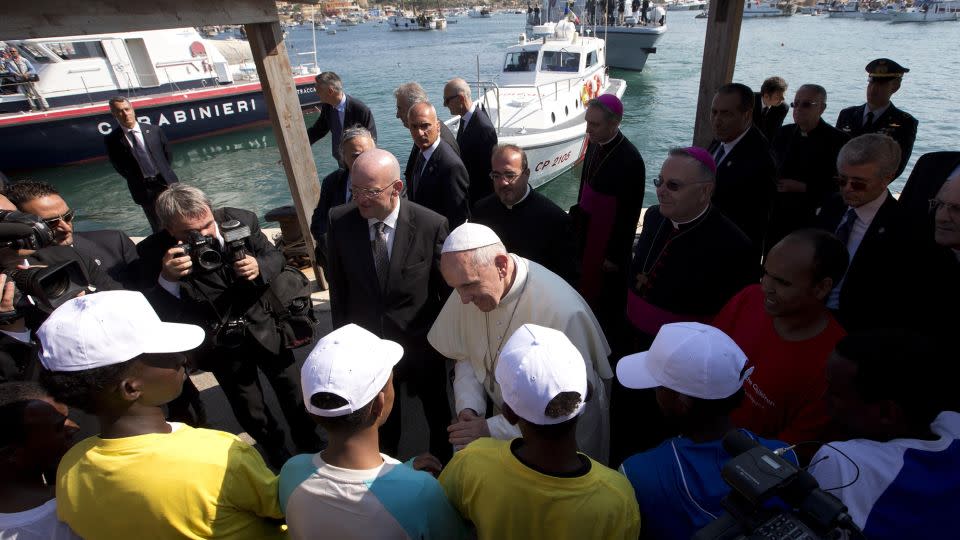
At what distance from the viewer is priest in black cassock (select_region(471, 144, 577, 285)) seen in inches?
129

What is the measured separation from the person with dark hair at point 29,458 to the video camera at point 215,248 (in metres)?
0.88

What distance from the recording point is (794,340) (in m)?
1.96

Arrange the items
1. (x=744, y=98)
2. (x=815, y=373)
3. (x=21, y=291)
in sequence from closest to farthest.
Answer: (x=815, y=373) < (x=21, y=291) < (x=744, y=98)

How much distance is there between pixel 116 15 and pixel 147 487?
9.45 ft

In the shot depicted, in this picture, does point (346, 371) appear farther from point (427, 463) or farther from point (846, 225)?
point (846, 225)

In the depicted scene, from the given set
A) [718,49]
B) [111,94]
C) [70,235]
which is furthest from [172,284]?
[111,94]

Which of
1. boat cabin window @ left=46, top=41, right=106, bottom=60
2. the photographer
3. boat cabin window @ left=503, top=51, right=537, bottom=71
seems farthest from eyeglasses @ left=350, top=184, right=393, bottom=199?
boat cabin window @ left=46, top=41, right=106, bottom=60

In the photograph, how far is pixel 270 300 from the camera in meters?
2.77

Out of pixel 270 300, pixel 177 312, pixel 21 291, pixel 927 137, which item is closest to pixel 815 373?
pixel 270 300

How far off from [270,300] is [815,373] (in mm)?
2636

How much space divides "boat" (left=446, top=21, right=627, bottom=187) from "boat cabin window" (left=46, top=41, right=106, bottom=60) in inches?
514

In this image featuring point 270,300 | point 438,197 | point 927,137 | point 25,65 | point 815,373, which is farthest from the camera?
point 25,65

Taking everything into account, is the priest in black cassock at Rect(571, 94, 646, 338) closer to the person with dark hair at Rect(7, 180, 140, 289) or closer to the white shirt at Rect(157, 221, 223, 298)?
the white shirt at Rect(157, 221, 223, 298)

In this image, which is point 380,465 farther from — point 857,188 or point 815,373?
point 857,188
